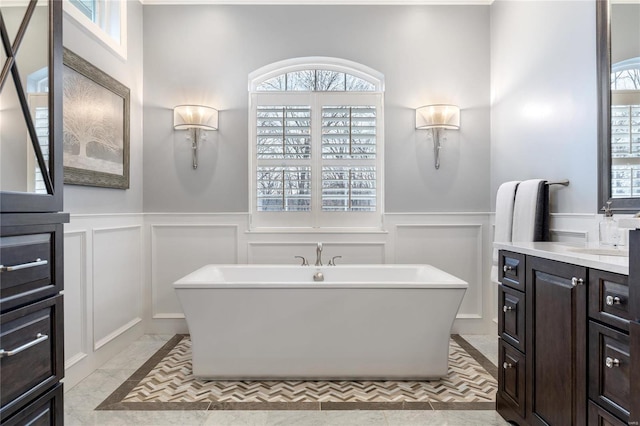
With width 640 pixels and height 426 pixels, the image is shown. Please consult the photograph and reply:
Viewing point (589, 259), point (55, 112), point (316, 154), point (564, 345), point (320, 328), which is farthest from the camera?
point (316, 154)

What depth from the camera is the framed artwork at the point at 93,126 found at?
2.36 m

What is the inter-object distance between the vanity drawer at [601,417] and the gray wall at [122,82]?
9.29 feet

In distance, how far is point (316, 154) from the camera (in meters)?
3.42

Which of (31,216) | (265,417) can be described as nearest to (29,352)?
(31,216)

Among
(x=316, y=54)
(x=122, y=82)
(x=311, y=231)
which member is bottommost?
(x=311, y=231)

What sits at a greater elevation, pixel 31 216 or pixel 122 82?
pixel 122 82

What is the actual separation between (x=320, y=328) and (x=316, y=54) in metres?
2.39

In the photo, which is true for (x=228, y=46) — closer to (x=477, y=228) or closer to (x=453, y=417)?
(x=477, y=228)

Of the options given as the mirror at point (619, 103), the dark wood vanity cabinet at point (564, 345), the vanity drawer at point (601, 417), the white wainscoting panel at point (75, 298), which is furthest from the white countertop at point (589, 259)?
the white wainscoting panel at point (75, 298)

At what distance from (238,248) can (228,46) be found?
1831 millimetres

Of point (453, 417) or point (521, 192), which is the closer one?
point (453, 417)

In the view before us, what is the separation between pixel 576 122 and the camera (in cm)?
218

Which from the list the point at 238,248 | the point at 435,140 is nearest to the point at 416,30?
the point at 435,140

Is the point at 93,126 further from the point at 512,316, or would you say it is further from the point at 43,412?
the point at 512,316
